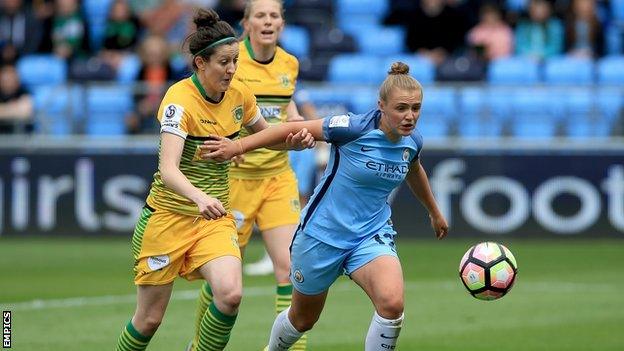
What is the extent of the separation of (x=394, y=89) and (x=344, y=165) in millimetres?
600

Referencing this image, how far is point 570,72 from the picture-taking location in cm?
1941

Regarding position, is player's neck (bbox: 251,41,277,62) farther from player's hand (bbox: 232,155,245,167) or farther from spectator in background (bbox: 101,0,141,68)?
spectator in background (bbox: 101,0,141,68)

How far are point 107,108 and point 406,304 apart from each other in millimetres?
7175

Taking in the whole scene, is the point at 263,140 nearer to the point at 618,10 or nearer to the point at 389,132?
the point at 389,132

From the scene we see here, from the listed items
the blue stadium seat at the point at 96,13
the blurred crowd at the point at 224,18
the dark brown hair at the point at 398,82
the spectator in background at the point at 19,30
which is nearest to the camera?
the dark brown hair at the point at 398,82

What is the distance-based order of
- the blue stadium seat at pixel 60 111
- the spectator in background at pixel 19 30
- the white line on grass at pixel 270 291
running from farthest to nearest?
the spectator in background at pixel 19 30, the blue stadium seat at pixel 60 111, the white line on grass at pixel 270 291

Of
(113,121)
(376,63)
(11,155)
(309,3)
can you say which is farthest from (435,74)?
(11,155)

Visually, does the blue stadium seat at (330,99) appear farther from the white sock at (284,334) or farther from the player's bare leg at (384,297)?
the player's bare leg at (384,297)

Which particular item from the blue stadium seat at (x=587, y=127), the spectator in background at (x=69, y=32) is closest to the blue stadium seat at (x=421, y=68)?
the blue stadium seat at (x=587, y=127)

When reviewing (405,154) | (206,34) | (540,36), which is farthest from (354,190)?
(540,36)

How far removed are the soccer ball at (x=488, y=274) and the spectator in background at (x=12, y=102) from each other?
36.8ft

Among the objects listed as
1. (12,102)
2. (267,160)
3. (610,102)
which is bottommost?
(12,102)

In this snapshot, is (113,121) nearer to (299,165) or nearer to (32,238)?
(32,238)

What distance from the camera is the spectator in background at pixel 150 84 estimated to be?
18.2m
